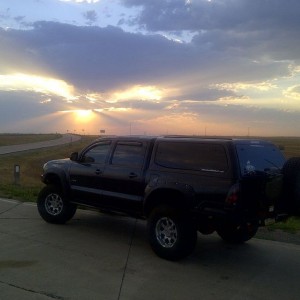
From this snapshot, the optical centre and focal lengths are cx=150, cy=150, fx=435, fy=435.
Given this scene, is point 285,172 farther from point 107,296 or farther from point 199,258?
point 107,296

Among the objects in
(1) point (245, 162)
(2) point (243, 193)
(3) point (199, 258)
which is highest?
(1) point (245, 162)

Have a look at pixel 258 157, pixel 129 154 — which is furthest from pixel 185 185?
pixel 129 154

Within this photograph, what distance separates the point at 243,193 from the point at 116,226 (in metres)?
3.51

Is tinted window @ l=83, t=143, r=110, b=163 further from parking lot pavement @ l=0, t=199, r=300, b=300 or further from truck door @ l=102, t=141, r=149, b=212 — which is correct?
parking lot pavement @ l=0, t=199, r=300, b=300

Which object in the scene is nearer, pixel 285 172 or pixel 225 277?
pixel 225 277

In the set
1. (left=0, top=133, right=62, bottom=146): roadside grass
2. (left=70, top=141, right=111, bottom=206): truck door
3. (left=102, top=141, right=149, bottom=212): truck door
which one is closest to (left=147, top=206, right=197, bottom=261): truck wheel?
(left=102, top=141, right=149, bottom=212): truck door

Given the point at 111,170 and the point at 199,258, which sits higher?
the point at 111,170

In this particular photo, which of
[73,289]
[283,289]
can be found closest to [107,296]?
[73,289]

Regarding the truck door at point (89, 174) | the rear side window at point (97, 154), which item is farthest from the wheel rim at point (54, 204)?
the rear side window at point (97, 154)

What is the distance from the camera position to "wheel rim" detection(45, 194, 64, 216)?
8586 mm

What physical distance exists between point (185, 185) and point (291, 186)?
1505 millimetres

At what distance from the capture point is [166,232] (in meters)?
6.54

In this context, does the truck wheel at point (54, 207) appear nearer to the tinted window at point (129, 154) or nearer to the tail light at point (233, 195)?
the tinted window at point (129, 154)

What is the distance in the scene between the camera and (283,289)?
5328 millimetres
